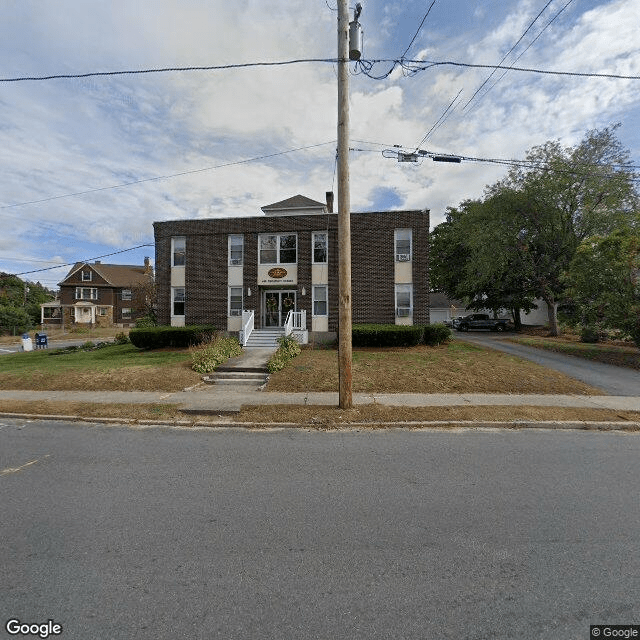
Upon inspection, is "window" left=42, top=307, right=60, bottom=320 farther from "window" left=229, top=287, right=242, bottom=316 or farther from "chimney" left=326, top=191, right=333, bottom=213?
"chimney" left=326, top=191, right=333, bottom=213

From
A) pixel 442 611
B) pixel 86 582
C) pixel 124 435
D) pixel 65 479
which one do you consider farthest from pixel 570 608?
pixel 124 435

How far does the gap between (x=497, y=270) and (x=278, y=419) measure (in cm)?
2110

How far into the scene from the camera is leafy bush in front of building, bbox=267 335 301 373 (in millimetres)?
11305

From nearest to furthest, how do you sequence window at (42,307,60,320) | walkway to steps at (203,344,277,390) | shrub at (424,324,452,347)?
walkway to steps at (203,344,277,390) < shrub at (424,324,452,347) < window at (42,307,60,320)

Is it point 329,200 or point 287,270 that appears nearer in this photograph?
point 287,270

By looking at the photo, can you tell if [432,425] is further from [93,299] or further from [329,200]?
A: [93,299]

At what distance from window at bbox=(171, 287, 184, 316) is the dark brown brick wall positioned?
323mm

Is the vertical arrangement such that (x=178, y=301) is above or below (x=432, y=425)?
above


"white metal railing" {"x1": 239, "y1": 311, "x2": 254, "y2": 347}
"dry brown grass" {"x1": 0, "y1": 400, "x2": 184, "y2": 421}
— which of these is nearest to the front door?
"white metal railing" {"x1": 239, "y1": 311, "x2": 254, "y2": 347}

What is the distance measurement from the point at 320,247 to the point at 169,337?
28.9ft

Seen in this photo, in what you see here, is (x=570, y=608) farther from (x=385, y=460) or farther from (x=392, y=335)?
(x=392, y=335)

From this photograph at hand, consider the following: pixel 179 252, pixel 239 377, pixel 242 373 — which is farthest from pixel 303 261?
pixel 239 377

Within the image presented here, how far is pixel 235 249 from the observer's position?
19.9 m

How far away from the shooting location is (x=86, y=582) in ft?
8.61
